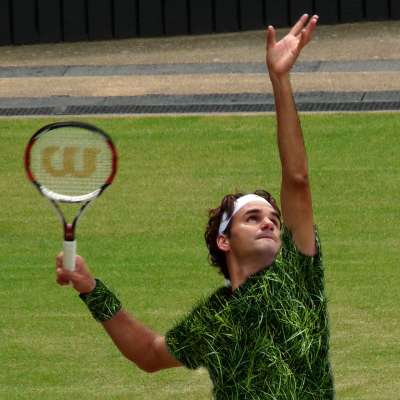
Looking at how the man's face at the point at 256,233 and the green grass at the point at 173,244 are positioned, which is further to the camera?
the green grass at the point at 173,244

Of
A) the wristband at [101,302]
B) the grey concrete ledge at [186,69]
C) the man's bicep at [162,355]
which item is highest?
the wristband at [101,302]

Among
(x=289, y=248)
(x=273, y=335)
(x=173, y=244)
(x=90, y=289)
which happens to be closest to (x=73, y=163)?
(x=90, y=289)

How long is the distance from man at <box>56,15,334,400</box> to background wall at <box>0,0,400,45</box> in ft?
36.6

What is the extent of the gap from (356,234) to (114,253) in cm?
167

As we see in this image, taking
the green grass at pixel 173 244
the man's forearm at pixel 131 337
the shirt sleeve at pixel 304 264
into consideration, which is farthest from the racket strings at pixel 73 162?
the green grass at pixel 173 244

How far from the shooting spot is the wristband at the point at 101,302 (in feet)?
17.3

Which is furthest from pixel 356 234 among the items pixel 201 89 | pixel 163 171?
pixel 201 89

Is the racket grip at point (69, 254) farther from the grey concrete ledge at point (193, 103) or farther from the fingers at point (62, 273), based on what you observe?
the grey concrete ledge at point (193, 103)

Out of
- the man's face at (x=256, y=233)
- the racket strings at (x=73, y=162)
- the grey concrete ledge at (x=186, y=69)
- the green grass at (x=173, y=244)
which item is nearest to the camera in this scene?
the man's face at (x=256, y=233)

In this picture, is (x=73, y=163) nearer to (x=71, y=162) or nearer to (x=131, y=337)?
(x=71, y=162)

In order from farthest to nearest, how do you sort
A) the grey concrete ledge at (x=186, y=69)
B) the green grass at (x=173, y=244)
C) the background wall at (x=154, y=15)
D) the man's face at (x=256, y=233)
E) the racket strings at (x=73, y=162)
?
1. the background wall at (x=154, y=15)
2. the grey concrete ledge at (x=186, y=69)
3. the green grass at (x=173, y=244)
4. the racket strings at (x=73, y=162)
5. the man's face at (x=256, y=233)

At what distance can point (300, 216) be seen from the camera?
5.25 meters

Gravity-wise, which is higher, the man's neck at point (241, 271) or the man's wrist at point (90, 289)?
the man's neck at point (241, 271)

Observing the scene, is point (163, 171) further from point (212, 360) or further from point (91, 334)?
point (212, 360)
